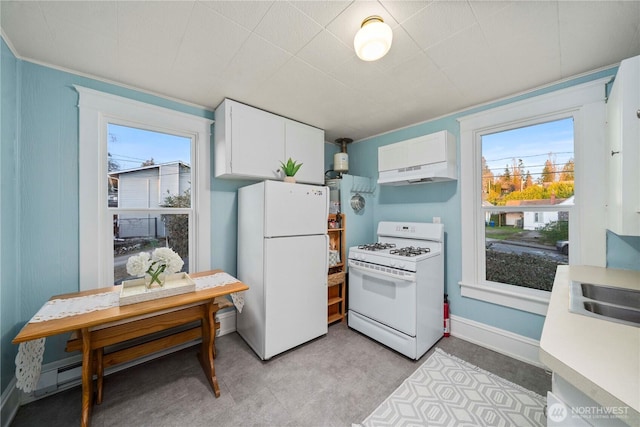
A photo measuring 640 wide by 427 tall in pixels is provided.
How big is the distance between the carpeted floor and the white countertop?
1.29m

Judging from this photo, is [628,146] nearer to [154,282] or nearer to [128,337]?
[154,282]

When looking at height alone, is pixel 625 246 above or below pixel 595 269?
above

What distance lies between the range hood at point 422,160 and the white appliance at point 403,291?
0.57 m

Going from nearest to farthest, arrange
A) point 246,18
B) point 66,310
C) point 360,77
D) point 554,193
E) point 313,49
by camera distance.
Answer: point 246,18
point 66,310
point 313,49
point 360,77
point 554,193

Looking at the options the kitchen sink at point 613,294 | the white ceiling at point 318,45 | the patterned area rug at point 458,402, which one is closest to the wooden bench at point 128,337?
the patterned area rug at point 458,402

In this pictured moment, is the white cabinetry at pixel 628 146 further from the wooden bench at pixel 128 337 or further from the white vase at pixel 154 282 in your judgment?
the white vase at pixel 154 282

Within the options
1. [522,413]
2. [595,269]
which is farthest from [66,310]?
[595,269]

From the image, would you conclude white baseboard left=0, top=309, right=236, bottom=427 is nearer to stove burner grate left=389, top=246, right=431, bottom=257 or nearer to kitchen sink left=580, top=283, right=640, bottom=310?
stove burner grate left=389, top=246, right=431, bottom=257

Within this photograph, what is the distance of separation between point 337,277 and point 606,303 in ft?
7.12

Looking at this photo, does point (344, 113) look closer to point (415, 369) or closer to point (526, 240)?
point (526, 240)

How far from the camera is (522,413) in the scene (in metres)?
1.59

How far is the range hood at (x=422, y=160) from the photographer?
2465 millimetres

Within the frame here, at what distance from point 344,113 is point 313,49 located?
3.54 ft

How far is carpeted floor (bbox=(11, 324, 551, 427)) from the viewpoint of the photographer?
159cm
